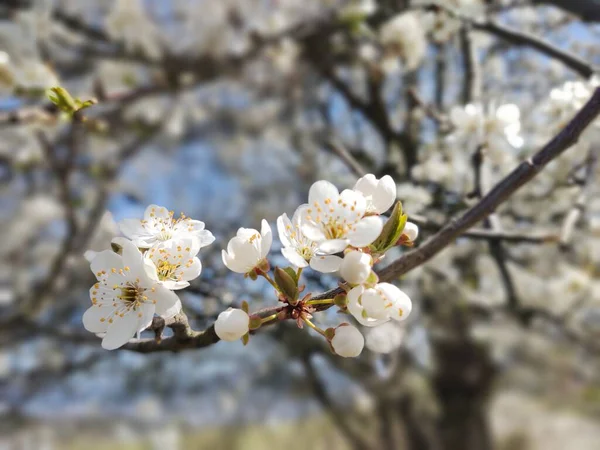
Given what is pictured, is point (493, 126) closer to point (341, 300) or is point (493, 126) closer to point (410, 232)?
point (410, 232)

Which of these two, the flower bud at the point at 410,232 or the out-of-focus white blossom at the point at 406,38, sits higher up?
the out-of-focus white blossom at the point at 406,38

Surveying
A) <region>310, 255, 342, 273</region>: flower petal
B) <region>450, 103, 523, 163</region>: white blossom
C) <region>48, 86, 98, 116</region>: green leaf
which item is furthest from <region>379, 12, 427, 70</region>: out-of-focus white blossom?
<region>310, 255, 342, 273</region>: flower petal

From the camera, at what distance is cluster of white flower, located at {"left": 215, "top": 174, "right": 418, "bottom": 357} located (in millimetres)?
410

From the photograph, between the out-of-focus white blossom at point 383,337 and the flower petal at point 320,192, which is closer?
the flower petal at point 320,192

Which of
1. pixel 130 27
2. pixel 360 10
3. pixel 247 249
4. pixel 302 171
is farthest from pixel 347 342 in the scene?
pixel 130 27

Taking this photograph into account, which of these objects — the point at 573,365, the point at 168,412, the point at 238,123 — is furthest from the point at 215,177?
the point at 573,365

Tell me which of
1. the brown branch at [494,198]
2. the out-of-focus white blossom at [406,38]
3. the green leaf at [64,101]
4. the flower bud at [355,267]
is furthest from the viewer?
the out-of-focus white blossom at [406,38]

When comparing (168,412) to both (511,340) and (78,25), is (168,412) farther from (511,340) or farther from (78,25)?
(78,25)

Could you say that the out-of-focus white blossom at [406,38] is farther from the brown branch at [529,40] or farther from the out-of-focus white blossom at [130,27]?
the out-of-focus white blossom at [130,27]

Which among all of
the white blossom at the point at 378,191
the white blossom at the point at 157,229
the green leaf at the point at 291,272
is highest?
the white blossom at the point at 157,229

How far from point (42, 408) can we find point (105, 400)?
1.98 feet

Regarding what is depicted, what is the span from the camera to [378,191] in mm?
466

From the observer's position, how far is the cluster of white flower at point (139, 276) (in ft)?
1.44

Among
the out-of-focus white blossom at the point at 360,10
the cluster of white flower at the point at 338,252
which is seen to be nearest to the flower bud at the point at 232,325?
the cluster of white flower at the point at 338,252
